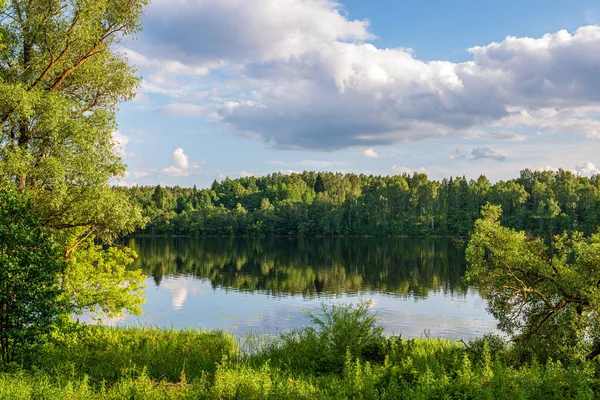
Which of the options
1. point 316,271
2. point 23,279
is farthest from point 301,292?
point 23,279

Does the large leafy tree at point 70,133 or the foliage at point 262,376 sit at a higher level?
the large leafy tree at point 70,133

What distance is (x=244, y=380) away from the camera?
40.4ft

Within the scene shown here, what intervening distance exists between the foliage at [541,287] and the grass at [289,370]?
2.82 feet

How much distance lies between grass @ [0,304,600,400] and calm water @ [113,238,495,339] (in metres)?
10.1

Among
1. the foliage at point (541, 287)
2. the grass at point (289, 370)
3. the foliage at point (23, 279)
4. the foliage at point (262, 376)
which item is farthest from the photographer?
the foliage at point (541, 287)

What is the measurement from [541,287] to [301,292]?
31.0 metres

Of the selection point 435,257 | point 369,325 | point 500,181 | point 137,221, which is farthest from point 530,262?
point 500,181

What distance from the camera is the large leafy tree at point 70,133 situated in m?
17.6

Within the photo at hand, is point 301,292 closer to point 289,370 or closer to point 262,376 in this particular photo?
point 289,370

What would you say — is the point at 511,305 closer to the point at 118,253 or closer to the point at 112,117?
the point at 118,253

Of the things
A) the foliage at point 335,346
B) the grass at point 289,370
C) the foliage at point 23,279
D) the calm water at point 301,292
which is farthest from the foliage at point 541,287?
the foliage at point 23,279

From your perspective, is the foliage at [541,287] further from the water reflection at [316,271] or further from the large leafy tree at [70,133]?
the water reflection at [316,271]

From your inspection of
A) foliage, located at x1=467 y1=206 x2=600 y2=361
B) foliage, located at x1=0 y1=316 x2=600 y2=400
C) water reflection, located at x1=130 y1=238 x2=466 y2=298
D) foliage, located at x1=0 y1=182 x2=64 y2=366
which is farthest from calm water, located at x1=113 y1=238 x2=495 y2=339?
foliage, located at x1=0 y1=182 x2=64 y2=366

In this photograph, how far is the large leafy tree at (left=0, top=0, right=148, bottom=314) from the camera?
17.6m
